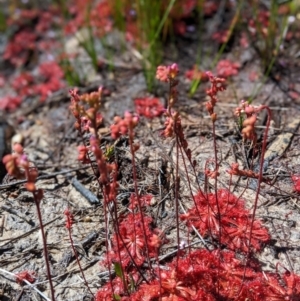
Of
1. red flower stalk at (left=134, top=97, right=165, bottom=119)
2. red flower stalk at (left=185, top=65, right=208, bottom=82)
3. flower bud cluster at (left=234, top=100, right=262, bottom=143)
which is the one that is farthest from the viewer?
red flower stalk at (left=185, top=65, right=208, bottom=82)

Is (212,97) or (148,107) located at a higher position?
(212,97)

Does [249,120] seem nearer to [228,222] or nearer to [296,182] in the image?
[228,222]

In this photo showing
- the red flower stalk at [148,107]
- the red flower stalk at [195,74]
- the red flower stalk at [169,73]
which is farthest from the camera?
the red flower stalk at [195,74]

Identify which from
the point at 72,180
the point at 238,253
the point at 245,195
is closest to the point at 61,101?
the point at 72,180

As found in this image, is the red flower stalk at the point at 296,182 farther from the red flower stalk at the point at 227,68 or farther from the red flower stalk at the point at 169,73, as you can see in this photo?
the red flower stalk at the point at 227,68

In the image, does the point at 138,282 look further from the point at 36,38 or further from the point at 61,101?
the point at 36,38

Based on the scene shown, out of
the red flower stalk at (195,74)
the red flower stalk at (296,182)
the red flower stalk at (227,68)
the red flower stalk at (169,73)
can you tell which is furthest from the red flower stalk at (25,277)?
the red flower stalk at (227,68)

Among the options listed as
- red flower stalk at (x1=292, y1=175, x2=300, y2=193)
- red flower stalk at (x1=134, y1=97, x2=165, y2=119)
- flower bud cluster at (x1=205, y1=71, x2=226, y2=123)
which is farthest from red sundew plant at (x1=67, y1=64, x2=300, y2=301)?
red flower stalk at (x1=134, y1=97, x2=165, y2=119)

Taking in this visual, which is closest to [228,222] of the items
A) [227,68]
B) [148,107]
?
[148,107]

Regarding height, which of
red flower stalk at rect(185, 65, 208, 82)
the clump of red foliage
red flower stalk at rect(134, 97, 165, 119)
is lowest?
the clump of red foliage

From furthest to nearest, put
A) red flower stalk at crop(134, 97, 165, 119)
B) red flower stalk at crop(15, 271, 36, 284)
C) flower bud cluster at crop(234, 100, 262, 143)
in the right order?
red flower stalk at crop(134, 97, 165, 119), red flower stalk at crop(15, 271, 36, 284), flower bud cluster at crop(234, 100, 262, 143)

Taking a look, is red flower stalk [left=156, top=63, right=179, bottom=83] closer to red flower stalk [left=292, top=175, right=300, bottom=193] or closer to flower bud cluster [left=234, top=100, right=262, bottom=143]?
flower bud cluster [left=234, top=100, right=262, bottom=143]
